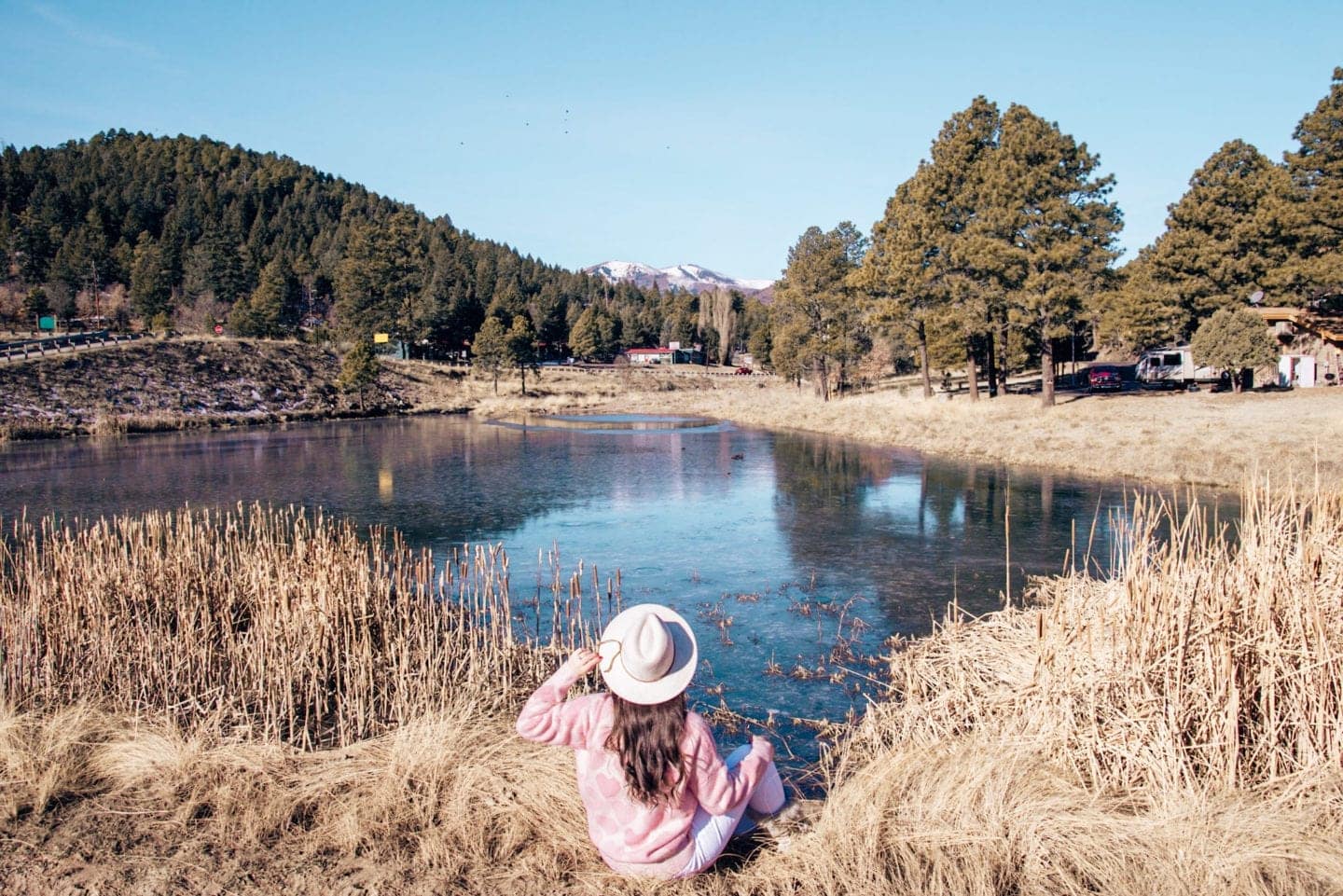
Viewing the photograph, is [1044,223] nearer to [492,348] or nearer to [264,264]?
[492,348]

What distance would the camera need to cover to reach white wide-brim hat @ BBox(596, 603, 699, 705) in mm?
3664

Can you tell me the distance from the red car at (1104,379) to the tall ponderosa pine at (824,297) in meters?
13.0

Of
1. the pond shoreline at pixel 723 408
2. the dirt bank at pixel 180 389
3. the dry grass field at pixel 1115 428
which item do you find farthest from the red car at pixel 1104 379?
the dirt bank at pixel 180 389

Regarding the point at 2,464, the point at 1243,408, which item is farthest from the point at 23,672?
the point at 1243,408

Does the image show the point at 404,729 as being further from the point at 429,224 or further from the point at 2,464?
the point at 429,224

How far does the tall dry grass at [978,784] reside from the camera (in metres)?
4.26

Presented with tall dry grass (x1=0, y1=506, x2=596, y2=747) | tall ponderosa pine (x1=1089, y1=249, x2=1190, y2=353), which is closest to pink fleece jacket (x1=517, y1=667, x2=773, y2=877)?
tall dry grass (x1=0, y1=506, x2=596, y2=747)

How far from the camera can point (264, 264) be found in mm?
108625

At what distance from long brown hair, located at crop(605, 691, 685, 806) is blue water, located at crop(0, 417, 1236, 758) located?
11.1 ft

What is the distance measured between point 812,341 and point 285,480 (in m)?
34.9

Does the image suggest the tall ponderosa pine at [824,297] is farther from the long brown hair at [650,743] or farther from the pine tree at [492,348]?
the long brown hair at [650,743]

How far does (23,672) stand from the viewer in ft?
23.7

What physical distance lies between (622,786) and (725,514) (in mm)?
15530

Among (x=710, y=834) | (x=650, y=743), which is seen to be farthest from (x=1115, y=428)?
(x=650, y=743)
